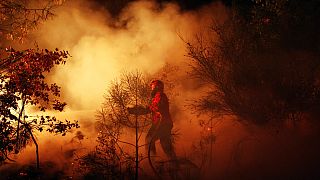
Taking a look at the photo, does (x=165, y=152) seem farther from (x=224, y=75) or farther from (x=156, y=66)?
(x=156, y=66)

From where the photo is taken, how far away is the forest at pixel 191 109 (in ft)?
28.5

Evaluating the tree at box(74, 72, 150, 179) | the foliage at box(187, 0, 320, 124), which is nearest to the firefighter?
the tree at box(74, 72, 150, 179)

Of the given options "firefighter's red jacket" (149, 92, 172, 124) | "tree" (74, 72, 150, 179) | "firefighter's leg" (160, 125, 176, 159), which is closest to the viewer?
"tree" (74, 72, 150, 179)

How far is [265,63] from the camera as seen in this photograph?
11742 mm

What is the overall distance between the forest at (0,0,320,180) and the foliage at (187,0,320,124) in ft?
0.11

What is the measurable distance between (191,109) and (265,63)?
3.34 meters

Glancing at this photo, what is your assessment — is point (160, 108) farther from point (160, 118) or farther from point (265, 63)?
point (265, 63)

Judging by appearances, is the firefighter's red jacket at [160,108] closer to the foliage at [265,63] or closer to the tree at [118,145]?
the tree at [118,145]

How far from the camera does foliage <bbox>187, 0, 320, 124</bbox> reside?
11.1m

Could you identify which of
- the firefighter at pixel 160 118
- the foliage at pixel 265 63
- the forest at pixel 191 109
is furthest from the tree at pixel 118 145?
the foliage at pixel 265 63

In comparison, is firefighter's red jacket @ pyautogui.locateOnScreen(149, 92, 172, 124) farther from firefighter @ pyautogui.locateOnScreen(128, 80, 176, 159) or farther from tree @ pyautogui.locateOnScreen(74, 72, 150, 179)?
tree @ pyautogui.locateOnScreen(74, 72, 150, 179)

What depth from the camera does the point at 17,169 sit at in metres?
9.89

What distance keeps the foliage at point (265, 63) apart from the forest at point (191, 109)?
0.03 metres

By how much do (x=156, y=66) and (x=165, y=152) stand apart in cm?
689
